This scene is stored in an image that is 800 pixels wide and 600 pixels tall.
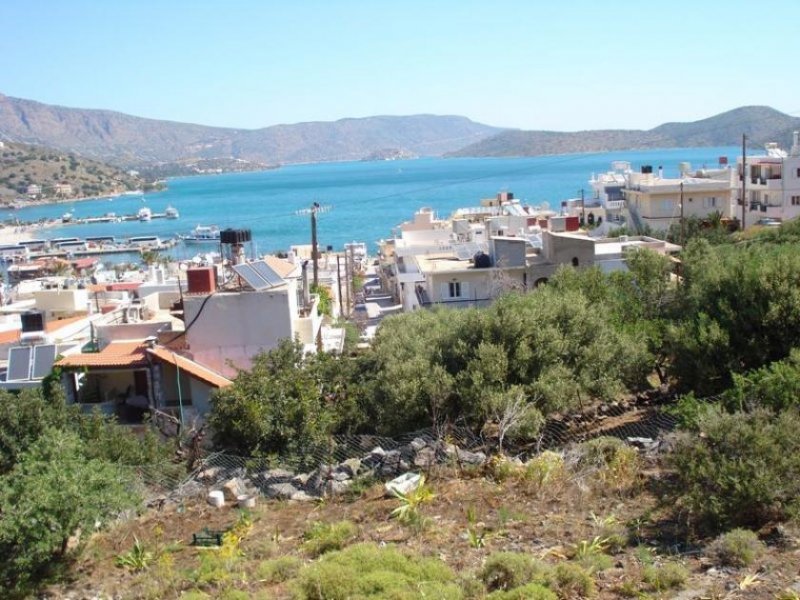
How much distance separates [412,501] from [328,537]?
1.38 meters

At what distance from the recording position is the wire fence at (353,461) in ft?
41.3

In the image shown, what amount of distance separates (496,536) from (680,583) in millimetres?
2333

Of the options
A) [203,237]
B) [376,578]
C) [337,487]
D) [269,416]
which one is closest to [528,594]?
[376,578]

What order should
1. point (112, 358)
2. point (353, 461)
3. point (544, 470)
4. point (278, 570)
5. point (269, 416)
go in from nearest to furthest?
point (278, 570) < point (544, 470) < point (353, 461) < point (269, 416) < point (112, 358)

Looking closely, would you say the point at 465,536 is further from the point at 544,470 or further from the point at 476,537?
the point at 544,470

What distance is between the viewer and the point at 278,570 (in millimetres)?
9484

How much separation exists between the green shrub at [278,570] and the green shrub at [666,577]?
3.65m

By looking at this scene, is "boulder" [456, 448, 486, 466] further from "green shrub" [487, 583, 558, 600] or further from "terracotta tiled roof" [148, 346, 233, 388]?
"terracotta tiled roof" [148, 346, 233, 388]

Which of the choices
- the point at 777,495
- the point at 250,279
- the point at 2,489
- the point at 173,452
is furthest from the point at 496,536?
the point at 250,279

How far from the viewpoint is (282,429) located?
14406 mm

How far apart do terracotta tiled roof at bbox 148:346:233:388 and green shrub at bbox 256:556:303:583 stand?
7.75 metres

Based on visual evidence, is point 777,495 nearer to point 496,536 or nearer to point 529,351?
point 496,536

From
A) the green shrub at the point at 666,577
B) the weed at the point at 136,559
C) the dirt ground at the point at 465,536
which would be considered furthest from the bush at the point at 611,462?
the weed at the point at 136,559

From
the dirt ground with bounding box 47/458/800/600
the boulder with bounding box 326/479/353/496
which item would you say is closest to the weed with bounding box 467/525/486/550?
the dirt ground with bounding box 47/458/800/600
